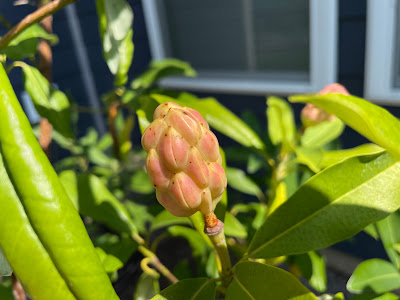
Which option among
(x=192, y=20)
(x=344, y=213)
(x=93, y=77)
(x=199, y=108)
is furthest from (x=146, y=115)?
(x=93, y=77)

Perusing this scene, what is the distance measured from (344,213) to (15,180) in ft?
1.38

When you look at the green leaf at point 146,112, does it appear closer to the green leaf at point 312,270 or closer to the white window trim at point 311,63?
the green leaf at point 312,270

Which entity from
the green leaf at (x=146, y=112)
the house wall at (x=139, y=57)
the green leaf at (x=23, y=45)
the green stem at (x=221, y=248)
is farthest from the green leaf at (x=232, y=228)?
the house wall at (x=139, y=57)

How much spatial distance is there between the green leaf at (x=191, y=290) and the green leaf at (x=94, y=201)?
21 centimetres

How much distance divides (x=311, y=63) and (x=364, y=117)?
3.80 feet

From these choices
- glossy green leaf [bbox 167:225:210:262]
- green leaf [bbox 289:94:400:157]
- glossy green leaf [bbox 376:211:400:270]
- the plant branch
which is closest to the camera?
green leaf [bbox 289:94:400:157]

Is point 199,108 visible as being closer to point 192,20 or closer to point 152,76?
point 152,76

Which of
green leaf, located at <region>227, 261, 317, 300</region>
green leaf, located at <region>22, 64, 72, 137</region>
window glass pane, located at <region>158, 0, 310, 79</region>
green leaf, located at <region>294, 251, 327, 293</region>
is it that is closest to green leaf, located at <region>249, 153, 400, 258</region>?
green leaf, located at <region>227, 261, 317, 300</region>

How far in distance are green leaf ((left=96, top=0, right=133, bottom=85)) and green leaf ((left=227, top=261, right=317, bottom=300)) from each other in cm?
44

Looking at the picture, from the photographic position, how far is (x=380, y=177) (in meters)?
0.44

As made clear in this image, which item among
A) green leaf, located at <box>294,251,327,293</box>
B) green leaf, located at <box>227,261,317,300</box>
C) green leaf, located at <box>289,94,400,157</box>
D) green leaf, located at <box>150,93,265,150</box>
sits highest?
green leaf, located at <box>289,94,400,157</box>

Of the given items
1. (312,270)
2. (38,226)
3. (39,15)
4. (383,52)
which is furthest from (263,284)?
(383,52)

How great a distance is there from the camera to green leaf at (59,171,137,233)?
635 mm

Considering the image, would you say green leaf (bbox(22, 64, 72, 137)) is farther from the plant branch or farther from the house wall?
the house wall
